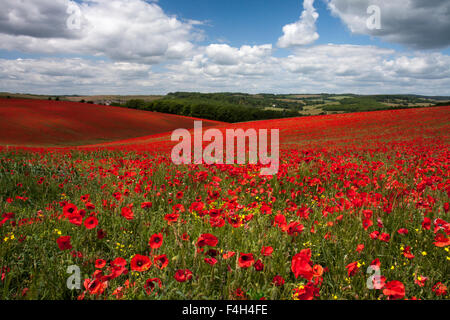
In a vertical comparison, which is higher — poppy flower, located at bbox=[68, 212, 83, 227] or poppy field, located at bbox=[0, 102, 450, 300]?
poppy flower, located at bbox=[68, 212, 83, 227]

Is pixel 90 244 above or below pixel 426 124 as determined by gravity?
below

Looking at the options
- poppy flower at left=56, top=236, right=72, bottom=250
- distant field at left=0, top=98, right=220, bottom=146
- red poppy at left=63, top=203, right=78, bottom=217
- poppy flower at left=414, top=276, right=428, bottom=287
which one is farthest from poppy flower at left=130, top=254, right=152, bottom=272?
distant field at left=0, top=98, right=220, bottom=146

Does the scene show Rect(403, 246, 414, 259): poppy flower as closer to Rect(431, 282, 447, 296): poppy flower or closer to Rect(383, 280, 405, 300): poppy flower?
Rect(431, 282, 447, 296): poppy flower

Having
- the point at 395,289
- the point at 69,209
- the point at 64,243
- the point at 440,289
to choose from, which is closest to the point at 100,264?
the point at 64,243

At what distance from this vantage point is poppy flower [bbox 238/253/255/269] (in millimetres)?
1631

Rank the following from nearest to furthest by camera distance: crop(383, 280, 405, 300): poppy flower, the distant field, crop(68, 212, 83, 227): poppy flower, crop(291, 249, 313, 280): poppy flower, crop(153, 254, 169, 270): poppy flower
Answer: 1. crop(383, 280, 405, 300): poppy flower
2. crop(291, 249, 313, 280): poppy flower
3. crop(153, 254, 169, 270): poppy flower
4. crop(68, 212, 83, 227): poppy flower
5. the distant field

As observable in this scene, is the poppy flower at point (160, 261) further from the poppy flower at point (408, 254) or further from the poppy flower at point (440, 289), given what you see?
the poppy flower at point (440, 289)

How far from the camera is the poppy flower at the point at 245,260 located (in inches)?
64.2

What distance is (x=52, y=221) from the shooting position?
3.06 m

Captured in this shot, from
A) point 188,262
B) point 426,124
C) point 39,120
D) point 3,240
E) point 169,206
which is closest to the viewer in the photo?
point 188,262

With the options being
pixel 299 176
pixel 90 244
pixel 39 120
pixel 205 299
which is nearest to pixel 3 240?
pixel 90 244
